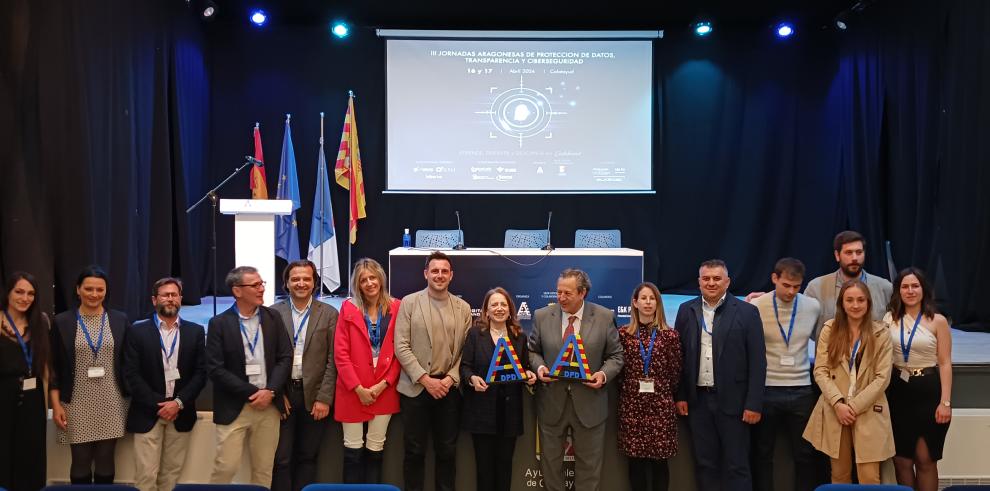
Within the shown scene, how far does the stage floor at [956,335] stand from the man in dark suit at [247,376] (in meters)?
3.40

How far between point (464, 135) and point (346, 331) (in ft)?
19.3

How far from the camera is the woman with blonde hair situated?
3.49 m

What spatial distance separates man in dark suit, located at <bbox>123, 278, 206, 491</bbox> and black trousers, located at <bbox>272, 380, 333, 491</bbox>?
1.54 ft

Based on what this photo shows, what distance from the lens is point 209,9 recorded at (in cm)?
831

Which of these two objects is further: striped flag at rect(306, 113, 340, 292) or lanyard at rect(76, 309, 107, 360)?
striped flag at rect(306, 113, 340, 292)

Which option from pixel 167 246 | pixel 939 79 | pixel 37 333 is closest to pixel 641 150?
pixel 939 79

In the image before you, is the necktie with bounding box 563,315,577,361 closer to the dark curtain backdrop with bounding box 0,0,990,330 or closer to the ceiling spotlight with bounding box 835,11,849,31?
the dark curtain backdrop with bounding box 0,0,990,330

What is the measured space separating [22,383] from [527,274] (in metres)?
4.26

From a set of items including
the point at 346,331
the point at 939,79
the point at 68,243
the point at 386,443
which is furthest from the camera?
the point at 939,79

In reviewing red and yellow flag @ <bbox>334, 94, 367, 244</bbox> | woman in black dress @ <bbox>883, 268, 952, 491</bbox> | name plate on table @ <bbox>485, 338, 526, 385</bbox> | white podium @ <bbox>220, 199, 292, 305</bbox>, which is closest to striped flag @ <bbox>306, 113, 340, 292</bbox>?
red and yellow flag @ <bbox>334, 94, 367, 244</bbox>

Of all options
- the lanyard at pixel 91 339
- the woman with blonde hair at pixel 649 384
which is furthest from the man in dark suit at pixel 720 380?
the lanyard at pixel 91 339

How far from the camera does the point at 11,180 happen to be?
16.1 ft

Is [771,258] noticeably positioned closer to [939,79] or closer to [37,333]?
[939,79]

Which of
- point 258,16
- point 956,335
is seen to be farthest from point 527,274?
point 258,16
